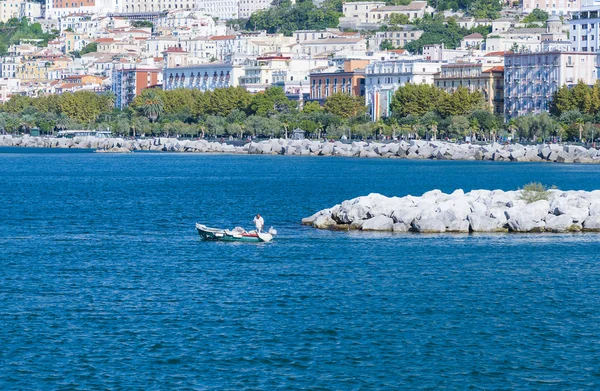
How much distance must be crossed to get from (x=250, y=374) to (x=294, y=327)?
9.48ft

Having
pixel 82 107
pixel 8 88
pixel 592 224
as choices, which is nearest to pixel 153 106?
pixel 82 107

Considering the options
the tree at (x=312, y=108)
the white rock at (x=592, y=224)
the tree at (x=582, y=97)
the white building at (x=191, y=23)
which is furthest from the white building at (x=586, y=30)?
the white rock at (x=592, y=224)

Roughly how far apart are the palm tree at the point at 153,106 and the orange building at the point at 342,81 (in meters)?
Answer: 13.3

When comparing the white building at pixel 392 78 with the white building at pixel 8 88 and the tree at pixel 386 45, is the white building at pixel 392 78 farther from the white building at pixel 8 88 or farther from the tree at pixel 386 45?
the white building at pixel 8 88

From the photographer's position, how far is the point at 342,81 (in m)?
113

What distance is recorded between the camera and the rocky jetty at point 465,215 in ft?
107

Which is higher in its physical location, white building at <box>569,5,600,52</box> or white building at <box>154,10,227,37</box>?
white building at <box>154,10,227,37</box>

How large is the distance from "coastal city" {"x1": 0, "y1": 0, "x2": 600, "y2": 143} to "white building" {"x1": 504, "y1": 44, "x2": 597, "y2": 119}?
0.33 feet

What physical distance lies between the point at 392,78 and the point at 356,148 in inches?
875

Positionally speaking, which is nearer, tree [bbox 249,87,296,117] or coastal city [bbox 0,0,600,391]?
coastal city [bbox 0,0,600,391]

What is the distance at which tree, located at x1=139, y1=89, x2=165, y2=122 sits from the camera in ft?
383

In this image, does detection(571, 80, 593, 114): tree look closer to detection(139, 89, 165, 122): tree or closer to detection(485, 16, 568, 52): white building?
detection(485, 16, 568, 52): white building

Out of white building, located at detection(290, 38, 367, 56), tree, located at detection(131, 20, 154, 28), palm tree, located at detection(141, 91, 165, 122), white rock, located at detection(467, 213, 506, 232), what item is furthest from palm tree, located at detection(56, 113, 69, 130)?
white rock, located at detection(467, 213, 506, 232)

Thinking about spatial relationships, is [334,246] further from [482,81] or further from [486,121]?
[482,81]
